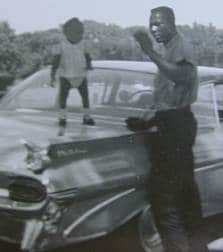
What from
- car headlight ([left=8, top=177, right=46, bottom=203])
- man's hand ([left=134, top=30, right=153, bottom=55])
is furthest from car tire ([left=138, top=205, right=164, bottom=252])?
man's hand ([left=134, top=30, right=153, bottom=55])

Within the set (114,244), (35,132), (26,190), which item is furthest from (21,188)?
(114,244)

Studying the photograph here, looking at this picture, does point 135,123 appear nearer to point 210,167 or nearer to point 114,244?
point 210,167

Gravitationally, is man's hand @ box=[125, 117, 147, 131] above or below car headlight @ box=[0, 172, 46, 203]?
above

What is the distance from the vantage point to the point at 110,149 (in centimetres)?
335

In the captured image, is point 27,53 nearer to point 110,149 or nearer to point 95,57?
point 95,57

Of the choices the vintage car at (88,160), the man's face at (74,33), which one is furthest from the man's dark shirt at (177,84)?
the man's face at (74,33)

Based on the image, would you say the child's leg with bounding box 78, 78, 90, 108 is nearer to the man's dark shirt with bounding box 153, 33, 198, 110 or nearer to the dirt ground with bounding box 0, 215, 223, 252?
the man's dark shirt with bounding box 153, 33, 198, 110

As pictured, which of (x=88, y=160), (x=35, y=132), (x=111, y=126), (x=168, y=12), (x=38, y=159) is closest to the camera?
(x=38, y=159)

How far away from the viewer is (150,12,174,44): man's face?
3711mm

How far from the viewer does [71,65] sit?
153 inches

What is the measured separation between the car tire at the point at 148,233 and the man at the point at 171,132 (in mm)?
60

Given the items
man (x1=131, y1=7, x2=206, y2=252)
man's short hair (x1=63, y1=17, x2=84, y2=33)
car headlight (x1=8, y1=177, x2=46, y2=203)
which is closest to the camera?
car headlight (x1=8, y1=177, x2=46, y2=203)

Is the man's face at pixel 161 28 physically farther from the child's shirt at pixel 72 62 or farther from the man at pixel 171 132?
the child's shirt at pixel 72 62

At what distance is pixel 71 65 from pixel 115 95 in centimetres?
31
